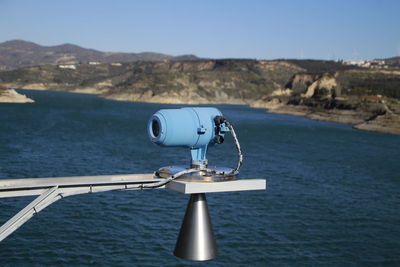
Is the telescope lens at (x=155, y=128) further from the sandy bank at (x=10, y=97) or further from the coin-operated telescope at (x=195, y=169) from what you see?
the sandy bank at (x=10, y=97)

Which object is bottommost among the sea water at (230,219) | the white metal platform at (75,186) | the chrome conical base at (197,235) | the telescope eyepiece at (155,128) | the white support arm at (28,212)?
the sea water at (230,219)

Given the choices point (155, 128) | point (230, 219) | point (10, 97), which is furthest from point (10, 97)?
point (155, 128)

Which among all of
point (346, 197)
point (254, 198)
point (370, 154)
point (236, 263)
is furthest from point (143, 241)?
point (370, 154)

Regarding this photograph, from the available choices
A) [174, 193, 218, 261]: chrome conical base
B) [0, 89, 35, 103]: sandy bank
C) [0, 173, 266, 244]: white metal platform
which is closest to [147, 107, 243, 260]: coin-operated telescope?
[174, 193, 218, 261]: chrome conical base

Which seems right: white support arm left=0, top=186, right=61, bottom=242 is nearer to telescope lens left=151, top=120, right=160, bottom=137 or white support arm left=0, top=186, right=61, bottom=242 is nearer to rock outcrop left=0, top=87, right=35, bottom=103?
telescope lens left=151, top=120, right=160, bottom=137

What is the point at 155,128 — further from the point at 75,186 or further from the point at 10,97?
the point at 10,97

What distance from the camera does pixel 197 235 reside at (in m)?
7.63

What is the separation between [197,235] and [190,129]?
1641mm

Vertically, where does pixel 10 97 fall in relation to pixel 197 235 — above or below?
below

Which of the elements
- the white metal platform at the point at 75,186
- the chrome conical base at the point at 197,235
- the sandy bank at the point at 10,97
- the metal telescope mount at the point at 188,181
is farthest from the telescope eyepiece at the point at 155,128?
the sandy bank at the point at 10,97

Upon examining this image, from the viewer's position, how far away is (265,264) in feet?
68.2

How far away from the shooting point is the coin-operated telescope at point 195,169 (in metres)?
7.63

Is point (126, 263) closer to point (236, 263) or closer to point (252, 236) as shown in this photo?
point (236, 263)

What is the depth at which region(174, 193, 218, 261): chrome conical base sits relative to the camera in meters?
7.59
